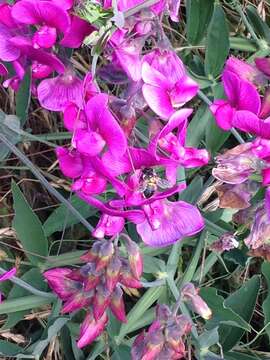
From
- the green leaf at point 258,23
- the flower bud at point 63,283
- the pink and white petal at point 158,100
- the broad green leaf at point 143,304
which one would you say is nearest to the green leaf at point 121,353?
the broad green leaf at point 143,304

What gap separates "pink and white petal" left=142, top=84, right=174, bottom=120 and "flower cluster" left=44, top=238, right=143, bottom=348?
0.23 meters

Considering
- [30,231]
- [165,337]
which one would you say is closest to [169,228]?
[165,337]

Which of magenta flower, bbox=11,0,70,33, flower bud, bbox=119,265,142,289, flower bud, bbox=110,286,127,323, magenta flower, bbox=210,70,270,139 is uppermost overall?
magenta flower, bbox=11,0,70,33

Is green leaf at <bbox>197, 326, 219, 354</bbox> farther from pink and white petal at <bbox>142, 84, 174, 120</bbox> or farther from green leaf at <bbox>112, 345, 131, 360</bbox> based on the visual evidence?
pink and white petal at <bbox>142, 84, 174, 120</bbox>

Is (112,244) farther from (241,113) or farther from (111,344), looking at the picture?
(111,344)

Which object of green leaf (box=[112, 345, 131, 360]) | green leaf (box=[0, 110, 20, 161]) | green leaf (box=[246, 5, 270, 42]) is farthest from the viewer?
green leaf (box=[246, 5, 270, 42])

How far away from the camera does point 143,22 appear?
863 millimetres

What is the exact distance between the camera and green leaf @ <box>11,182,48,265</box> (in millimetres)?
1235

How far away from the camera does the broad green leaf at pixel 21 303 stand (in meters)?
1.22

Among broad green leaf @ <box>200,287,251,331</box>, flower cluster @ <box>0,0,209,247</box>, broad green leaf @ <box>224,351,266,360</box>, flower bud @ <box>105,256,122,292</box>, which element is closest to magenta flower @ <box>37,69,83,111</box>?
flower cluster @ <box>0,0,209,247</box>

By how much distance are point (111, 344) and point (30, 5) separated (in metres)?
0.68

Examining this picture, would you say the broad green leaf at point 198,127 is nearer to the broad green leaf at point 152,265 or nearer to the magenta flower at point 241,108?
the broad green leaf at point 152,265

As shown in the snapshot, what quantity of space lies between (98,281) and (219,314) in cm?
32

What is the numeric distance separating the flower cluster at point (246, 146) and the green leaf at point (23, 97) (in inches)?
12.3
